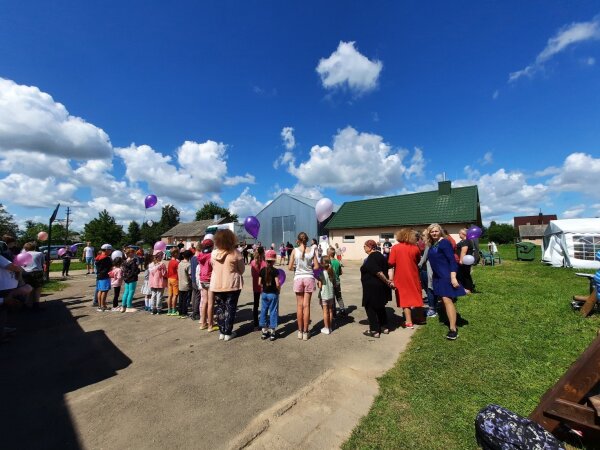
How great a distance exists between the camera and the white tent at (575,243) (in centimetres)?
1351

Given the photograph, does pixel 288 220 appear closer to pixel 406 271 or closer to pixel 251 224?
pixel 251 224

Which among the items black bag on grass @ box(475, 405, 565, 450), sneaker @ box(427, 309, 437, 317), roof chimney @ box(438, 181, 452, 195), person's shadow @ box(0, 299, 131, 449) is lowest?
person's shadow @ box(0, 299, 131, 449)

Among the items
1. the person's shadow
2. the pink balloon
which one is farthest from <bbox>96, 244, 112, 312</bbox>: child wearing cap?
the pink balloon

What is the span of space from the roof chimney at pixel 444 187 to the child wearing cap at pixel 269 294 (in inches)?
879

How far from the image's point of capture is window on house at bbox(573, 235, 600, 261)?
44.0 ft

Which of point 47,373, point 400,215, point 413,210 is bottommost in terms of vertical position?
point 47,373

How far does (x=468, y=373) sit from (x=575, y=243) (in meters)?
16.0

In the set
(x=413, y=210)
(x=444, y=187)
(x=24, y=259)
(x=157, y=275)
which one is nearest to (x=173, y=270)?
(x=157, y=275)

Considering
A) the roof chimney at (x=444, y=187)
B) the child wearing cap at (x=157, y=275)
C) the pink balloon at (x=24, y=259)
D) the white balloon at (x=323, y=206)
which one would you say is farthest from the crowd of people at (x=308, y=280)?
the roof chimney at (x=444, y=187)

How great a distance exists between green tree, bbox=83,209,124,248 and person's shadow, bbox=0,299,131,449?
36.6 meters

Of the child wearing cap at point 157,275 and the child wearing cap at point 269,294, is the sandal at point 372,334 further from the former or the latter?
the child wearing cap at point 157,275

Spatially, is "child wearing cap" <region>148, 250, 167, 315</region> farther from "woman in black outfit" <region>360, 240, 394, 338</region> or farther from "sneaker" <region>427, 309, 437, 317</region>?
"sneaker" <region>427, 309, 437, 317</region>

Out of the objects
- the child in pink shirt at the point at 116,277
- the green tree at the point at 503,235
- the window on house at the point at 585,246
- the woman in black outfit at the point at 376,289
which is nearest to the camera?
the woman in black outfit at the point at 376,289

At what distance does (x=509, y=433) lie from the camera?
2.04 meters
